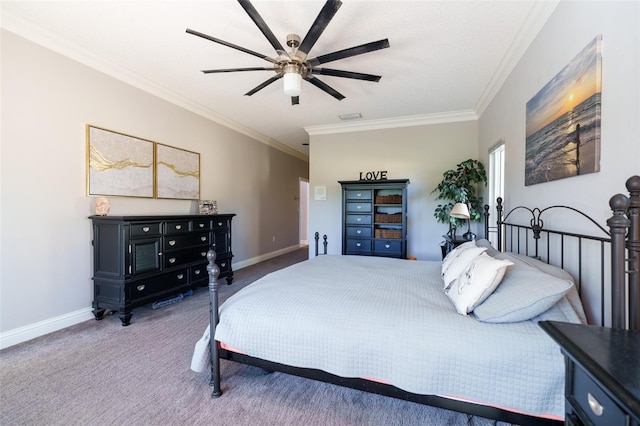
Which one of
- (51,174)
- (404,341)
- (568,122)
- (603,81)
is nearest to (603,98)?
(603,81)

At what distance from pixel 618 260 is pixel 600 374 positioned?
2.35 feet

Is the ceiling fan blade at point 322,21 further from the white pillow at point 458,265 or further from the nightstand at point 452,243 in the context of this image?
the nightstand at point 452,243

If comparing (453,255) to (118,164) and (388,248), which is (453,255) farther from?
(118,164)

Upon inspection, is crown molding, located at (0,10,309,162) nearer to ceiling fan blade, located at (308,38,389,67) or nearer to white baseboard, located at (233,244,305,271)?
ceiling fan blade, located at (308,38,389,67)

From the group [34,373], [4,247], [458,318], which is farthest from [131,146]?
[458,318]

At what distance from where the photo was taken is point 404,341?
4.26 feet

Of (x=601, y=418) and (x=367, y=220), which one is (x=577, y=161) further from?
(x=367, y=220)

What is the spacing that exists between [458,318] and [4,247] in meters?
3.44

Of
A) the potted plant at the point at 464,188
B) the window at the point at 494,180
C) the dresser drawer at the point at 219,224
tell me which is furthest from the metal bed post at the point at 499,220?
the dresser drawer at the point at 219,224

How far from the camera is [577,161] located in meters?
1.59

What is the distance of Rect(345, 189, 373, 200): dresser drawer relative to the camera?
4.44 m

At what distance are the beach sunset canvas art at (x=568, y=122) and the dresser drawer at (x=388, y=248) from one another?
7.51ft

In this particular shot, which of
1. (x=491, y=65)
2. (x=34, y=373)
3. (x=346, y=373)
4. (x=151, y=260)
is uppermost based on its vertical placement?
(x=491, y=65)

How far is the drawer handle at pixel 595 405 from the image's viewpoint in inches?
26.5
